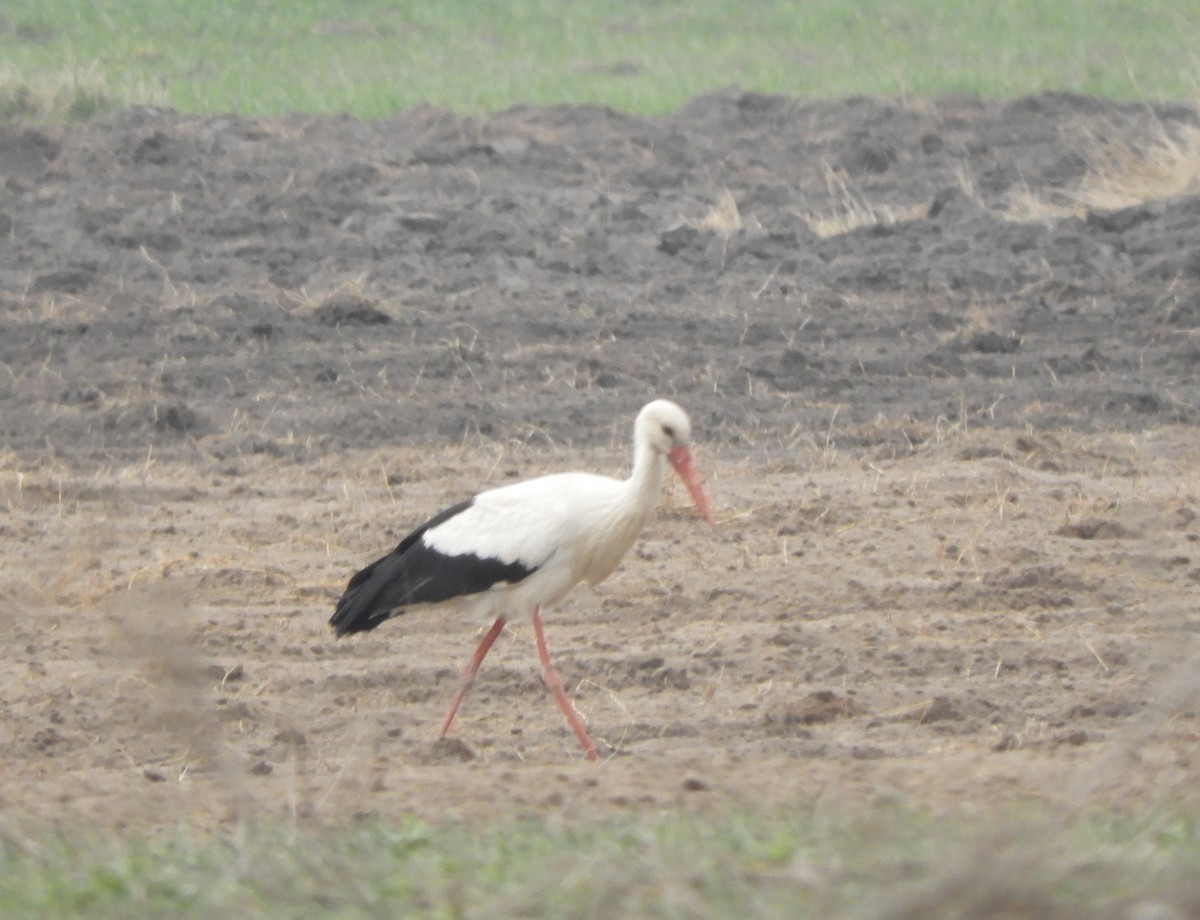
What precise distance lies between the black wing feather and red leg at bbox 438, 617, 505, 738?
0.82ft

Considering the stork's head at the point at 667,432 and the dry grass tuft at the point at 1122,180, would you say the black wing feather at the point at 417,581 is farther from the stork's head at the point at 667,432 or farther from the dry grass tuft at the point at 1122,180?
the dry grass tuft at the point at 1122,180

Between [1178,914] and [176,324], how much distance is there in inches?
418

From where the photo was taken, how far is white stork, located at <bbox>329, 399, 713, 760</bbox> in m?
7.05

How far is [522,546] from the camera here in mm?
7039

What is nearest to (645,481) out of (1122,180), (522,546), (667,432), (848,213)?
(667,432)

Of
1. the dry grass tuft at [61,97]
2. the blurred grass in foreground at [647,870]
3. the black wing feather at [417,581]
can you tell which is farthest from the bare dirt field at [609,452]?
the dry grass tuft at [61,97]

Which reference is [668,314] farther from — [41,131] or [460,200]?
[41,131]

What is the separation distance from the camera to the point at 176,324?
42.9 ft

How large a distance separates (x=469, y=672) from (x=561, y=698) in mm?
477

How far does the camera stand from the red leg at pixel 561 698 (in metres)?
Answer: 6.59

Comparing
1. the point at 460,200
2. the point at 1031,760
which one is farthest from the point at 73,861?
the point at 460,200

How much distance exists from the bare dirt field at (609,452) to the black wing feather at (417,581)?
37cm

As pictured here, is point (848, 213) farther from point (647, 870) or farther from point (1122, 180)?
point (647, 870)

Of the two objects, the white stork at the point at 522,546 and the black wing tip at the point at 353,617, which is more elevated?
the white stork at the point at 522,546
